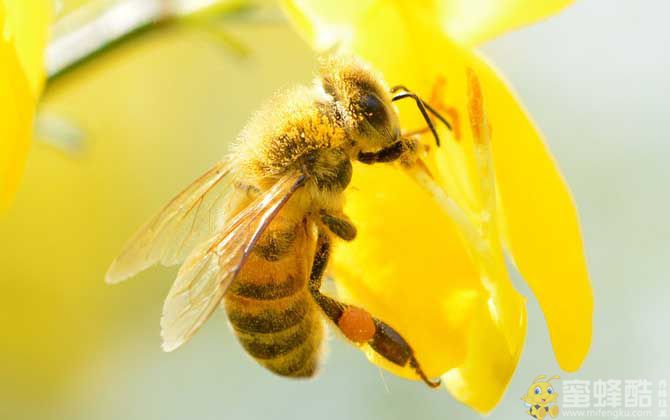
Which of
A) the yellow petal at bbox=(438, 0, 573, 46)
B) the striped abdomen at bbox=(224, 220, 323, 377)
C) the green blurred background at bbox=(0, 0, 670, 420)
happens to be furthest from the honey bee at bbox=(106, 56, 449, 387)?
the green blurred background at bbox=(0, 0, 670, 420)

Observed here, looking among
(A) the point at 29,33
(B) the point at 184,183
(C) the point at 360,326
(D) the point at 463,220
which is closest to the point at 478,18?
(D) the point at 463,220

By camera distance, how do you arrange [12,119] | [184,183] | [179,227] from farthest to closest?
[184,183]
[179,227]
[12,119]

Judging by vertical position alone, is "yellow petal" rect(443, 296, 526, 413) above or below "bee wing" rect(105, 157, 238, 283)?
below

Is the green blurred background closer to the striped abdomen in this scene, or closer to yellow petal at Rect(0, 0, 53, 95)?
the striped abdomen

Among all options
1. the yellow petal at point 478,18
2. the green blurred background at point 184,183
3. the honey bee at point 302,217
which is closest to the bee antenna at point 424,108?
the honey bee at point 302,217

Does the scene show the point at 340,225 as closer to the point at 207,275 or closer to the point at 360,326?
the point at 360,326

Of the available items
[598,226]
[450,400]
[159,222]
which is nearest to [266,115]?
[159,222]

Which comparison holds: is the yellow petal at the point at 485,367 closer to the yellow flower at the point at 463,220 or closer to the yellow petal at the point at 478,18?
the yellow flower at the point at 463,220
